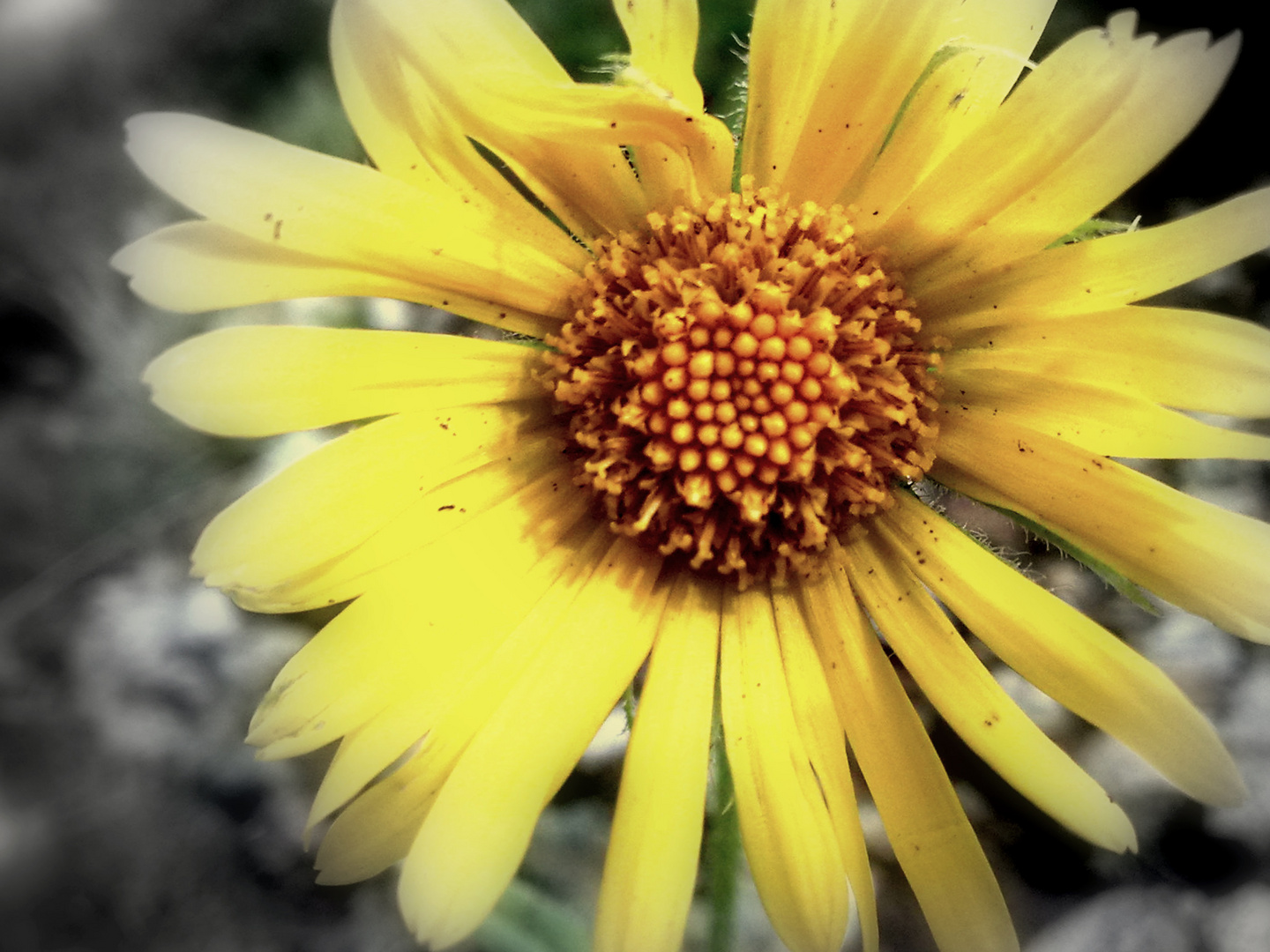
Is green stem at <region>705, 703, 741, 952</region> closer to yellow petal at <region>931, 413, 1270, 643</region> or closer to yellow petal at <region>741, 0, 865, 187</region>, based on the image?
yellow petal at <region>931, 413, 1270, 643</region>

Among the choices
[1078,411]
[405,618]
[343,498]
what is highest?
[1078,411]

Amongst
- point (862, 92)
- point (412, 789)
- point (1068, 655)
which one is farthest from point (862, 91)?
point (412, 789)

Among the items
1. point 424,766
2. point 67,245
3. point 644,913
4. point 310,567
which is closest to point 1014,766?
point 644,913

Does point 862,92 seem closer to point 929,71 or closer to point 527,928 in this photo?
point 929,71

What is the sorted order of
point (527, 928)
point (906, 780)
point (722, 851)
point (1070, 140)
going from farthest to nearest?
point (527, 928), point (722, 851), point (906, 780), point (1070, 140)

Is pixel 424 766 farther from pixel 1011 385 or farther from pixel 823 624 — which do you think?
pixel 1011 385

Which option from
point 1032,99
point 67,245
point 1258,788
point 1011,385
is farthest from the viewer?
point 67,245

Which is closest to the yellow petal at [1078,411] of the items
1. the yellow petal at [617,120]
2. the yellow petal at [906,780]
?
the yellow petal at [906,780]
